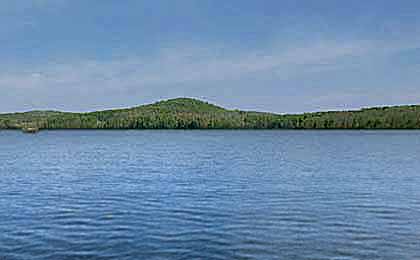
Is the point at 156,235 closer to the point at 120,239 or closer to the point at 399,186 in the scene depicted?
the point at 120,239

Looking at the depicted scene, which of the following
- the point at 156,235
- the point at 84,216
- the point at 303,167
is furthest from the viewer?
the point at 303,167

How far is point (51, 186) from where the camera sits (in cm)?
3184

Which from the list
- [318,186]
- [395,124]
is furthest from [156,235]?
[395,124]

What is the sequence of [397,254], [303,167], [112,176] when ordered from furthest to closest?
[303,167], [112,176], [397,254]

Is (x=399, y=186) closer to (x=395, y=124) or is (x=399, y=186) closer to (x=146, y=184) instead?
(x=146, y=184)

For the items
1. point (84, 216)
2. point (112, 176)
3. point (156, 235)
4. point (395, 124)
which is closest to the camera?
point (156, 235)

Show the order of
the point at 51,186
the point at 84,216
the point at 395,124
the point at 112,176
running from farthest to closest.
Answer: the point at 395,124, the point at 112,176, the point at 51,186, the point at 84,216

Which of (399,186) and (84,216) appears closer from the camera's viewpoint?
(84,216)

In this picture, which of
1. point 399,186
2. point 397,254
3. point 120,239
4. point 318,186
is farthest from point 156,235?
point 399,186

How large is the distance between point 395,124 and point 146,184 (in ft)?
588

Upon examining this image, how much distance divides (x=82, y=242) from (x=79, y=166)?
3234cm

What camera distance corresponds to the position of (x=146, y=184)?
3247 cm

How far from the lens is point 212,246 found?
16.0 meters

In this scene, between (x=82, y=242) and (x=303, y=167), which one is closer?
(x=82, y=242)
